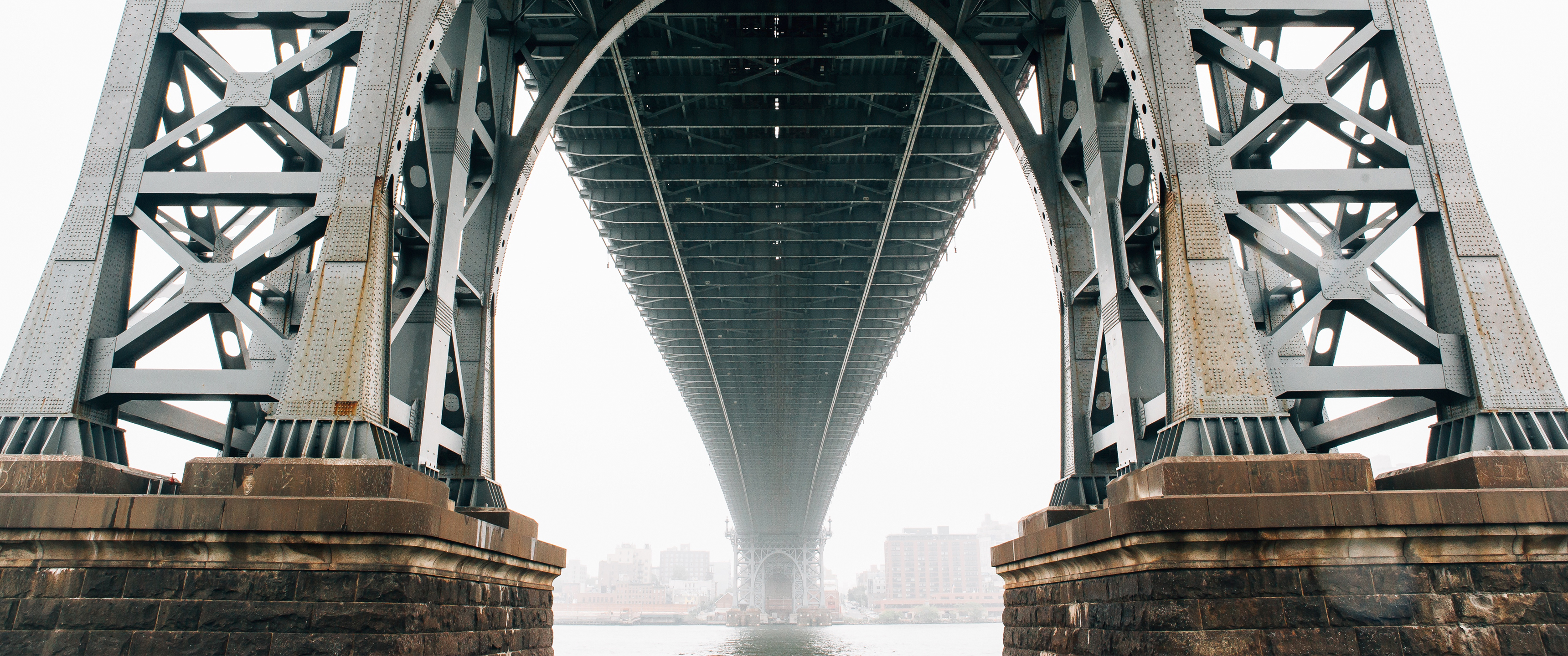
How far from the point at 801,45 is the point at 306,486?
43.1 feet

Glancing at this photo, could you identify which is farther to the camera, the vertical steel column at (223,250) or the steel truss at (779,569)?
the steel truss at (779,569)

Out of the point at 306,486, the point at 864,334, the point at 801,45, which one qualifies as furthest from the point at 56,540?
the point at 864,334

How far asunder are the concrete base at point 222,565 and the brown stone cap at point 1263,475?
5.12 meters

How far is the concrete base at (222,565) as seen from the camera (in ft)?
19.5

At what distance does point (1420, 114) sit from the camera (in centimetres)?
784

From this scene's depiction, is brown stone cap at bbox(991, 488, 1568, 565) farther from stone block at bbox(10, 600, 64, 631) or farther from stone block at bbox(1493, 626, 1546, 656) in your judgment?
stone block at bbox(10, 600, 64, 631)

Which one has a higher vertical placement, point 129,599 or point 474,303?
point 474,303

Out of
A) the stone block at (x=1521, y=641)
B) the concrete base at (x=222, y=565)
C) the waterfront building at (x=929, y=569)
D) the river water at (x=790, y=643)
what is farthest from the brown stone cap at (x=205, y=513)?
the waterfront building at (x=929, y=569)

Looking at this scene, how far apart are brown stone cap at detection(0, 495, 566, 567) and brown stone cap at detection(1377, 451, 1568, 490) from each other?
7188mm

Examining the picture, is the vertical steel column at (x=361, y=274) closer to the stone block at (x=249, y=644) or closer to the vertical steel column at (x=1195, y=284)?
the stone block at (x=249, y=644)

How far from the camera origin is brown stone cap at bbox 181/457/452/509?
20.3ft

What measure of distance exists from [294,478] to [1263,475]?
259 inches

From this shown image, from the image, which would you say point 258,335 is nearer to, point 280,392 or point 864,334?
point 280,392

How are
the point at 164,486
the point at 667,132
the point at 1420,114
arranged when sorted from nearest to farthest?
the point at 164,486, the point at 1420,114, the point at 667,132
